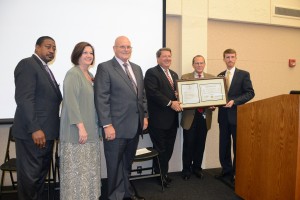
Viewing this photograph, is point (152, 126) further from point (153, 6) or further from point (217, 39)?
point (217, 39)

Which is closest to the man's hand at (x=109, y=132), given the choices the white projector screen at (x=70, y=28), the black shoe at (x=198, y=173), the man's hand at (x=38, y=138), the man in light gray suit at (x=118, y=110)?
the man in light gray suit at (x=118, y=110)

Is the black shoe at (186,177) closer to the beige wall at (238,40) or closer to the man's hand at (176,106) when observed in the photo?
the beige wall at (238,40)

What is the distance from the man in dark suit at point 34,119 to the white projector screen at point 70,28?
95 centimetres

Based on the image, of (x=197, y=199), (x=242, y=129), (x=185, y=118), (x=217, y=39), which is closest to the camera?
(x=242, y=129)

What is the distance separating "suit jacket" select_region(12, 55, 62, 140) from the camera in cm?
221

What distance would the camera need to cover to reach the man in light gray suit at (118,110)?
2539mm

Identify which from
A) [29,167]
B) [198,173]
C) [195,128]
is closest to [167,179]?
[198,173]

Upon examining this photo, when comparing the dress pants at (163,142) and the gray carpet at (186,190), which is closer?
the gray carpet at (186,190)

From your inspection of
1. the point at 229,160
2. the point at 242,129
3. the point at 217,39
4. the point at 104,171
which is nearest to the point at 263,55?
the point at 217,39

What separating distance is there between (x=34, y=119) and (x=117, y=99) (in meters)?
0.76

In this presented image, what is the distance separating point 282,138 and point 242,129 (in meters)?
0.67

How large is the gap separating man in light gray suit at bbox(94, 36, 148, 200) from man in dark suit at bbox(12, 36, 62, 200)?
1.42 ft

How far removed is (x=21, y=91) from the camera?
2221mm

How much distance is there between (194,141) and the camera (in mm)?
3641
